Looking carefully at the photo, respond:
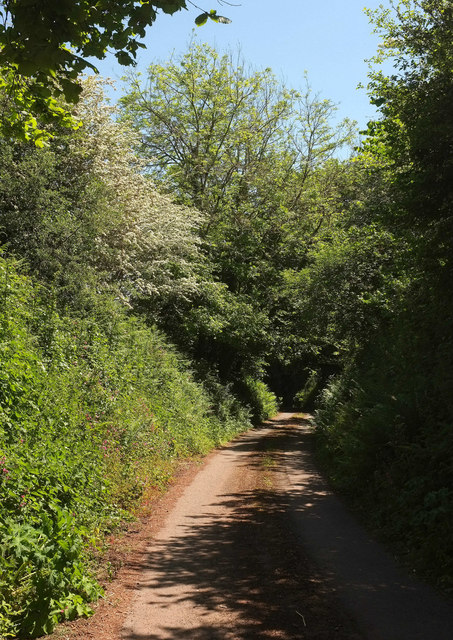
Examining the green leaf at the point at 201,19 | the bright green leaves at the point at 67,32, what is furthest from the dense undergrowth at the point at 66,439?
the green leaf at the point at 201,19

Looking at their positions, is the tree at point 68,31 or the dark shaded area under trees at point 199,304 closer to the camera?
the tree at point 68,31

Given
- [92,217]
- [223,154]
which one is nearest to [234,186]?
[223,154]

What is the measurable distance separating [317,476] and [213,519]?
16.7 ft

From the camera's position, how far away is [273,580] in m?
6.41

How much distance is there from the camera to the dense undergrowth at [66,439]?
16.6 feet

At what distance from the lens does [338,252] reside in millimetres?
20797

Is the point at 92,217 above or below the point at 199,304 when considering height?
above

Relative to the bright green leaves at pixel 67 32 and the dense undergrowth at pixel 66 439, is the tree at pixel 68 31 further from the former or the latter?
the dense undergrowth at pixel 66 439

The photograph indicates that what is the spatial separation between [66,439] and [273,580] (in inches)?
139

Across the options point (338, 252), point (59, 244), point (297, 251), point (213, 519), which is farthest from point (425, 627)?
point (297, 251)

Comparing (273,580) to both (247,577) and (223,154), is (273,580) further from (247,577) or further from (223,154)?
(223,154)

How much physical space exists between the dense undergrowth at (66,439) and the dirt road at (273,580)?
3.01 ft

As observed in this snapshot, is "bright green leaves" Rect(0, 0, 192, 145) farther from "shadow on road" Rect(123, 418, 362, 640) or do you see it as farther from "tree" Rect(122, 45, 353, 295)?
"tree" Rect(122, 45, 353, 295)

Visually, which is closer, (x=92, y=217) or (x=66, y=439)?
(x=66, y=439)
